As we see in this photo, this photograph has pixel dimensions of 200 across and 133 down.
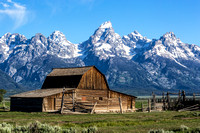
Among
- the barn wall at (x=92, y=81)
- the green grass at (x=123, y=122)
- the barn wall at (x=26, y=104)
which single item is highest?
the barn wall at (x=92, y=81)

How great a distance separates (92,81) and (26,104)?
1265 cm

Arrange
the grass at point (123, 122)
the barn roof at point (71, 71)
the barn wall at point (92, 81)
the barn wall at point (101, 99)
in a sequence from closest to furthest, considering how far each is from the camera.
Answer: the grass at point (123, 122)
the barn wall at point (101, 99)
the barn wall at point (92, 81)
the barn roof at point (71, 71)

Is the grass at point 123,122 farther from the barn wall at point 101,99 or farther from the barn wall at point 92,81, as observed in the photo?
the barn wall at point 92,81

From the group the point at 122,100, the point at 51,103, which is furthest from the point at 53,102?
the point at 122,100

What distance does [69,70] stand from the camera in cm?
6031

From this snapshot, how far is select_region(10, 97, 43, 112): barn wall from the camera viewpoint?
1953 inches

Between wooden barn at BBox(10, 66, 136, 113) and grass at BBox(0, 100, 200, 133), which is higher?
wooden barn at BBox(10, 66, 136, 113)

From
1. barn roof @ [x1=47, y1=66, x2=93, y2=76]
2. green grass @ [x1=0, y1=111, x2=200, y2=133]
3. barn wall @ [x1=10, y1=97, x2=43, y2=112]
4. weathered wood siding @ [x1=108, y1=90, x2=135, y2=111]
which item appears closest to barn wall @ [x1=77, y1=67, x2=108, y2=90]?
barn roof @ [x1=47, y1=66, x2=93, y2=76]

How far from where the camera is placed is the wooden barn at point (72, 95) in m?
49.8

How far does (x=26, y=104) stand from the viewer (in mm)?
52062

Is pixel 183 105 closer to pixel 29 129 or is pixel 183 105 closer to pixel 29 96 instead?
pixel 29 96

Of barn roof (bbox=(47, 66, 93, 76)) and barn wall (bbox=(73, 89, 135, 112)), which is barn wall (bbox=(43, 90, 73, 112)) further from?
barn roof (bbox=(47, 66, 93, 76))

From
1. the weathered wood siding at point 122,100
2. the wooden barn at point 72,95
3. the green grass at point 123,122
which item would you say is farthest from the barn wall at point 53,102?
the green grass at point 123,122

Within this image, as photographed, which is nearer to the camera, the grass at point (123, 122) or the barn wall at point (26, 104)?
the grass at point (123, 122)
